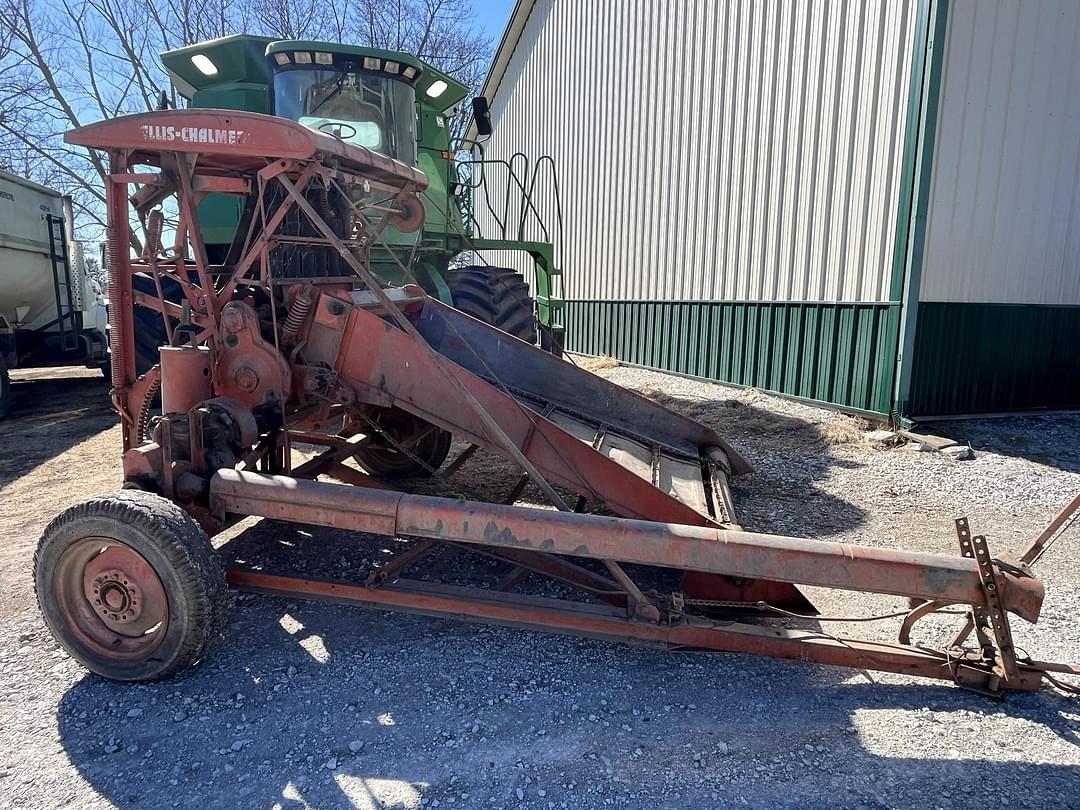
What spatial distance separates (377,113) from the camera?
6.70 meters

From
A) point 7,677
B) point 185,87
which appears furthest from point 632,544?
point 185,87

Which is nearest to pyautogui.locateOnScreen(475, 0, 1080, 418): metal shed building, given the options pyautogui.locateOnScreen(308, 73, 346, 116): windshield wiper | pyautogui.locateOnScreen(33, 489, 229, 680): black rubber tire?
pyautogui.locateOnScreen(308, 73, 346, 116): windshield wiper

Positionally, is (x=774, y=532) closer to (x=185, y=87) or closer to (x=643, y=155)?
(x=185, y=87)

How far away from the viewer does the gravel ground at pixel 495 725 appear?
93.7 inches

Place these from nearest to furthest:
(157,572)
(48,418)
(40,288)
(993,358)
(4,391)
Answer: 1. (157,572)
2. (993,358)
3. (4,391)
4. (48,418)
5. (40,288)

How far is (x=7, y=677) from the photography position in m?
3.03

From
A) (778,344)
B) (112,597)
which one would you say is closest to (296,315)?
(112,597)

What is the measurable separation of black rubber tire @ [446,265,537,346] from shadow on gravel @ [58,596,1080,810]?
12.4 ft

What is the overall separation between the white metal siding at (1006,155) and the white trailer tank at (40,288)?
10618 mm

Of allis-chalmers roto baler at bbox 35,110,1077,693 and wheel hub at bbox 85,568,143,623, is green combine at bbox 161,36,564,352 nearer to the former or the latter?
allis-chalmers roto baler at bbox 35,110,1077,693

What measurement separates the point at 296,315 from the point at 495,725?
7.31ft

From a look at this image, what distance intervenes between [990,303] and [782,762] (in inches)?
267

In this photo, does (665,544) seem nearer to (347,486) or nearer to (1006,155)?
(347,486)

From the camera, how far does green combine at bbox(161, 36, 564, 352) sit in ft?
21.2
